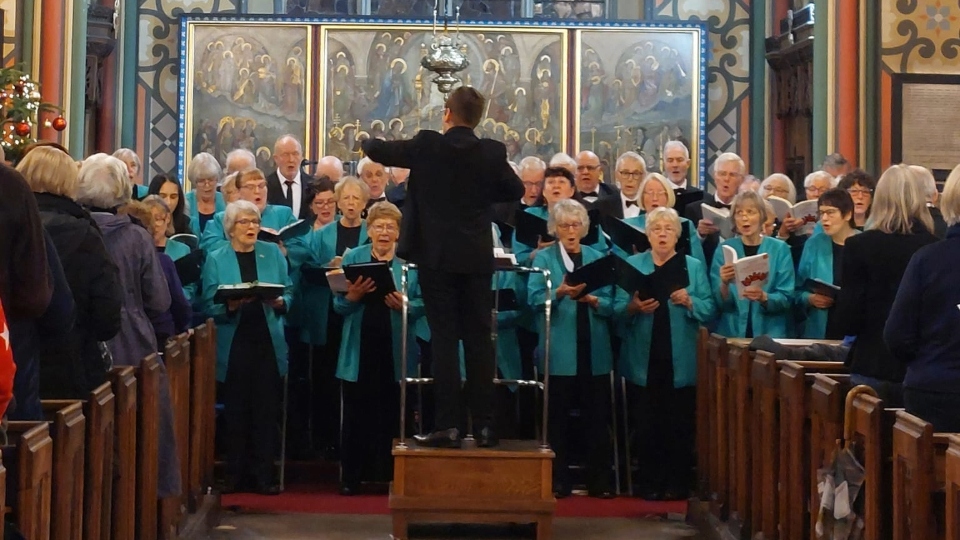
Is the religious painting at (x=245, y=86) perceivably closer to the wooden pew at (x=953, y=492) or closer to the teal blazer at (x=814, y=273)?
the teal blazer at (x=814, y=273)

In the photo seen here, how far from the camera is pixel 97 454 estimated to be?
502 centimetres

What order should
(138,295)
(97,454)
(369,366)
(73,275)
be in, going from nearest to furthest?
(97,454) < (73,275) < (138,295) < (369,366)

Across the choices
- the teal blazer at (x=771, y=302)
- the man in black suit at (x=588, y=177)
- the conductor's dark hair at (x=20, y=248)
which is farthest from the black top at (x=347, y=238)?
the conductor's dark hair at (x=20, y=248)

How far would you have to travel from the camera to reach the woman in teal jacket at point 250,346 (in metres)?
8.29

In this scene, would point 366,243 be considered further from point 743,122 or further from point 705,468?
point 743,122

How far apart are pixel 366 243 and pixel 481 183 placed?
6.85 ft

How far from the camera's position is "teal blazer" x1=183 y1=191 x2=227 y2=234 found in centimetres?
944

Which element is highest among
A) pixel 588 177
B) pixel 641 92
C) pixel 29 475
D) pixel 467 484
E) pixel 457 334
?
pixel 641 92

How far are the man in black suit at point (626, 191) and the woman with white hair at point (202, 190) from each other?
2418 mm

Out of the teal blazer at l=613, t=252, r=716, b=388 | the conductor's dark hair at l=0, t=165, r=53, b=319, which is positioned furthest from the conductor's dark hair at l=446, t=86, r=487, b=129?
the conductor's dark hair at l=0, t=165, r=53, b=319

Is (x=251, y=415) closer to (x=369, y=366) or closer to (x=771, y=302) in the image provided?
(x=369, y=366)

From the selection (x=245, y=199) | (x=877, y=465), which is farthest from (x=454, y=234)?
(x=245, y=199)

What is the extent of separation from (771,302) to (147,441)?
3608mm

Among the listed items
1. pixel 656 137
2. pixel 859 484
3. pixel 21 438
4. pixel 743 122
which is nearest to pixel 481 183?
pixel 859 484
